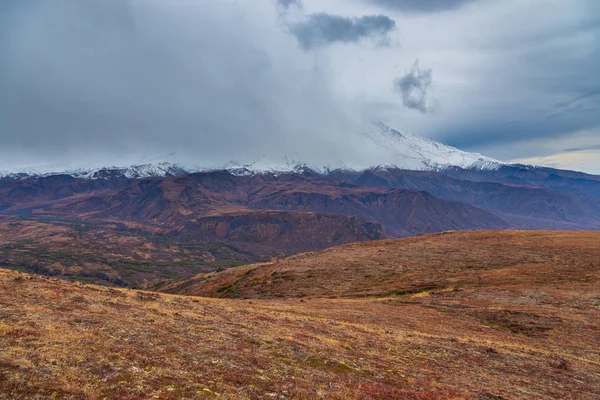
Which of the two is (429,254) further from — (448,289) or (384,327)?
(384,327)

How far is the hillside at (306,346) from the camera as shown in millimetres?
13781

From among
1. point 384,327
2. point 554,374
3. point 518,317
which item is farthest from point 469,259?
point 554,374

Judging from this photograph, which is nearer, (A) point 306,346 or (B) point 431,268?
(A) point 306,346

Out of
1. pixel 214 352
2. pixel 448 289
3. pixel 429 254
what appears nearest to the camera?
pixel 214 352

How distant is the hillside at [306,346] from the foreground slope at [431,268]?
644 centimetres

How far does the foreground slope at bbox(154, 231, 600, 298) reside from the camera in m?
57.8

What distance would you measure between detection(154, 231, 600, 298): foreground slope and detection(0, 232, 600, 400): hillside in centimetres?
644

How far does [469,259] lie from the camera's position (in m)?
72.0

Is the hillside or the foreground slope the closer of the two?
the hillside

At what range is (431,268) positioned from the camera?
A: 224 feet

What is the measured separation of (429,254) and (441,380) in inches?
2442

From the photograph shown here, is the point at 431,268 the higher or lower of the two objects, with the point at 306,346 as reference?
lower

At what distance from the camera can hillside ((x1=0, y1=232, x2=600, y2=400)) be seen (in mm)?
13781

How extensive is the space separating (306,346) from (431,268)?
5192 cm
